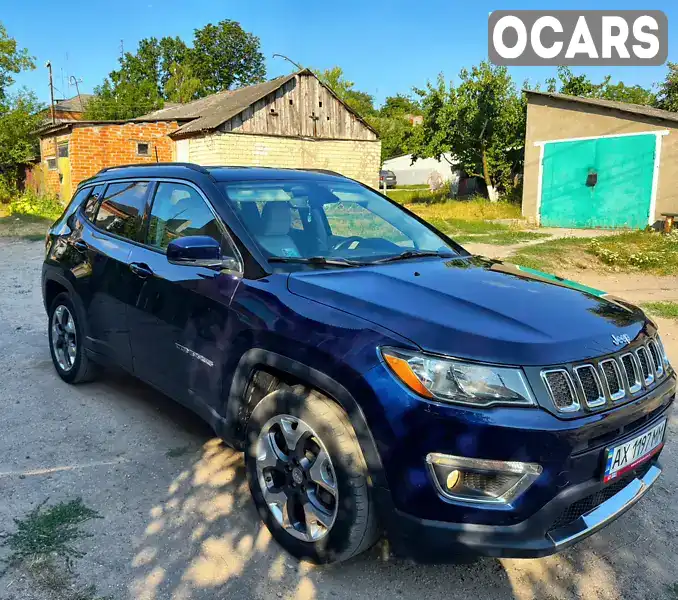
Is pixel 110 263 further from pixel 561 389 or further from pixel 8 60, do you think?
pixel 8 60

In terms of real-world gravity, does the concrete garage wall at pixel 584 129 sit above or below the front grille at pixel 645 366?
above

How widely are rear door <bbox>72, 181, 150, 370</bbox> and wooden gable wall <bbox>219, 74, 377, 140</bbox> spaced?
1796 centimetres

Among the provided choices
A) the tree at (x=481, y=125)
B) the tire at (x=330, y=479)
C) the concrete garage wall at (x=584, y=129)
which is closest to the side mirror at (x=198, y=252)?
the tire at (x=330, y=479)

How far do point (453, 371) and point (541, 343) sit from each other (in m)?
0.36

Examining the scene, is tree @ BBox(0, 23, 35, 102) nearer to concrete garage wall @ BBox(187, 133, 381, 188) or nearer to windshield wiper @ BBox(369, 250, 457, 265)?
concrete garage wall @ BBox(187, 133, 381, 188)

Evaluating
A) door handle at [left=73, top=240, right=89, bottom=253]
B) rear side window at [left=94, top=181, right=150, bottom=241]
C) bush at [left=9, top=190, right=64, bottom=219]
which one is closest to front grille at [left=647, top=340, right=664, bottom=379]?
rear side window at [left=94, top=181, right=150, bottom=241]

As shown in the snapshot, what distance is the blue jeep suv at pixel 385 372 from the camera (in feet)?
7.13

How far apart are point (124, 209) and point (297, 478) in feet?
7.91

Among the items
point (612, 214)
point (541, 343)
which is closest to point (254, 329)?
point (541, 343)

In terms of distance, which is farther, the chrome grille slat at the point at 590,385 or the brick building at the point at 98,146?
the brick building at the point at 98,146

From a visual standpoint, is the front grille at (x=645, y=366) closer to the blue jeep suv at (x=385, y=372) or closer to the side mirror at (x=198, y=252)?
the blue jeep suv at (x=385, y=372)

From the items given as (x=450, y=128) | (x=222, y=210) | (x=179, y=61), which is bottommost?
(x=222, y=210)

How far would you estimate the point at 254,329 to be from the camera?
2.79 metres

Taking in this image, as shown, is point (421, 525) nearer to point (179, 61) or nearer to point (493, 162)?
point (493, 162)
